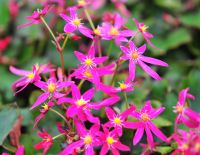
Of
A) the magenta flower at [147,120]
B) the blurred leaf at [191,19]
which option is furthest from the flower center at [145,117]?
the blurred leaf at [191,19]

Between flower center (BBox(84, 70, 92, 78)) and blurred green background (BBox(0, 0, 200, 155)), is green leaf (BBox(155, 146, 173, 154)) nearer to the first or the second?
blurred green background (BBox(0, 0, 200, 155))

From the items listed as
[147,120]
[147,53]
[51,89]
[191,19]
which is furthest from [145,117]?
[191,19]

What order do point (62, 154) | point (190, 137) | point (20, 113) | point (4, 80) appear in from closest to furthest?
point (190, 137), point (62, 154), point (20, 113), point (4, 80)

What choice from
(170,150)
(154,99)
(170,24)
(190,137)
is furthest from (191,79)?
(170,24)

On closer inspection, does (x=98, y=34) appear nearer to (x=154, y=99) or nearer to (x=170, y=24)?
(x=154, y=99)

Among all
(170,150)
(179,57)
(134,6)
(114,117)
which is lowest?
(179,57)

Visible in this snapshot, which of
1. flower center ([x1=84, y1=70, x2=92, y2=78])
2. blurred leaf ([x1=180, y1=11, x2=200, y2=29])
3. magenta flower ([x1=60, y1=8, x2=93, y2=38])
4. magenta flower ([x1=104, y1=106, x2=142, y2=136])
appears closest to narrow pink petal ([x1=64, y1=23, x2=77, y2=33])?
magenta flower ([x1=60, y1=8, x2=93, y2=38])

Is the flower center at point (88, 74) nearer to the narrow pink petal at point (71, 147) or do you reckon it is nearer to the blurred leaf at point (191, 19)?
the narrow pink petal at point (71, 147)
